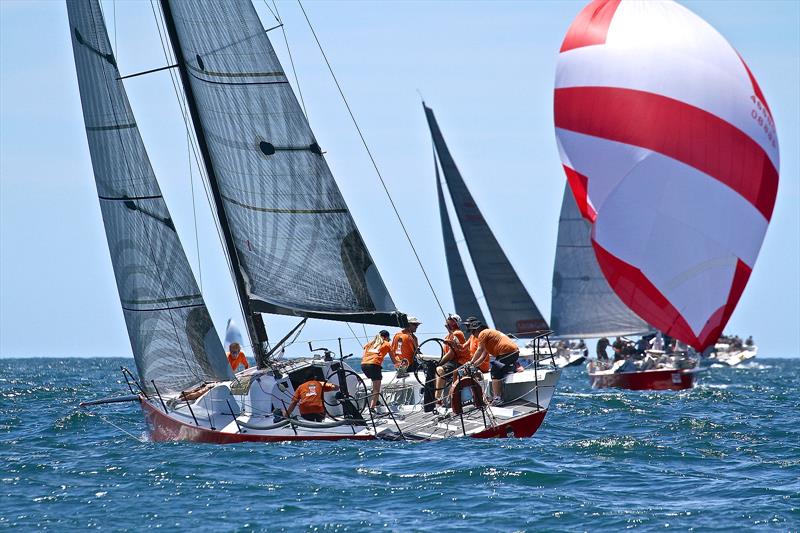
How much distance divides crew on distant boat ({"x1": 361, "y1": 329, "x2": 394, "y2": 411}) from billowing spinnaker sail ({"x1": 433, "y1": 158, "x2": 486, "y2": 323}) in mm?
19445

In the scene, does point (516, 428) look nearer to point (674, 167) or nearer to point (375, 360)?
point (375, 360)

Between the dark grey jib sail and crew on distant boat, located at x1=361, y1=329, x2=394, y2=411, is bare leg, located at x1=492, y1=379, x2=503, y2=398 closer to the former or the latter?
crew on distant boat, located at x1=361, y1=329, x2=394, y2=411

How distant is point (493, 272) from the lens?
118 feet

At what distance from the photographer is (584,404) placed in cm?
2644

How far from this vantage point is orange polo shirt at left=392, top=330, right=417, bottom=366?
1795 cm

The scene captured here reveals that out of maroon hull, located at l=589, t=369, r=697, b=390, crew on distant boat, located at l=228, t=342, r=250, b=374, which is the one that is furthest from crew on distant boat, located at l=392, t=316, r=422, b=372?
maroon hull, located at l=589, t=369, r=697, b=390

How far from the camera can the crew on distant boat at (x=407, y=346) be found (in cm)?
1795

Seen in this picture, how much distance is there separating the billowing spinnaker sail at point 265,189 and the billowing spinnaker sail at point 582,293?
1002 inches

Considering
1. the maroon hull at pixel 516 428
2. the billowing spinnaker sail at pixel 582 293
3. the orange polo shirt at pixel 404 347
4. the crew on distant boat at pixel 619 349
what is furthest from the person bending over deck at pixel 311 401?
the billowing spinnaker sail at pixel 582 293

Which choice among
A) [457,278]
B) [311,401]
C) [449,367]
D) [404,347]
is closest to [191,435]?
[311,401]

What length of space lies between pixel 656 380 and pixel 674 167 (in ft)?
68.8

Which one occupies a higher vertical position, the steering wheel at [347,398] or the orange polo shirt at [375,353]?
the orange polo shirt at [375,353]

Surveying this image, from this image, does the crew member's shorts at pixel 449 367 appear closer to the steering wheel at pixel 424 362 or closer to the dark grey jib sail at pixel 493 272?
the steering wheel at pixel 424 362

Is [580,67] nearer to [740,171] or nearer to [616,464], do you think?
[740,171]
